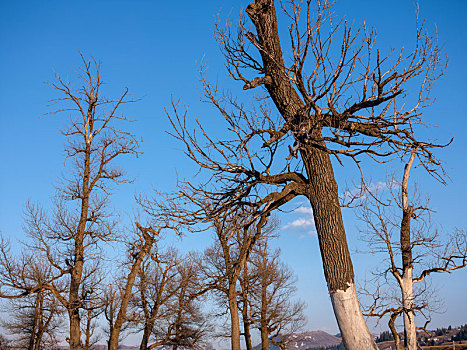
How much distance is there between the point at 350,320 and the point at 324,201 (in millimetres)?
1446

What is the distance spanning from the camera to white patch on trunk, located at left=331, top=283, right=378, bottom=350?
487 cm

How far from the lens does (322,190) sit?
538 centimetres

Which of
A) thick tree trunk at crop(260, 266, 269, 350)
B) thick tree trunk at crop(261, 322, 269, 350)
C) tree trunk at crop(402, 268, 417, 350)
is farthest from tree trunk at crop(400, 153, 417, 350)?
thick tree trunk at crop(261, 322, 269, 350)

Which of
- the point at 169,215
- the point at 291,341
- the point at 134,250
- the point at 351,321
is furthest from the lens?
the point at 291,341

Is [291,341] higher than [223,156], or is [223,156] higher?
[223,156]

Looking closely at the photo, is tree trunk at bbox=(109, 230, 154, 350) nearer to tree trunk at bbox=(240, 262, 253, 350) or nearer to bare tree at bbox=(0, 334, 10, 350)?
tree trunk at bbox=(240, 262, 253, 350)

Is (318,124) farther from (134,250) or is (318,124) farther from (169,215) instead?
(134,250)

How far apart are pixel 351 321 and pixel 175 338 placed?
18.9 metres

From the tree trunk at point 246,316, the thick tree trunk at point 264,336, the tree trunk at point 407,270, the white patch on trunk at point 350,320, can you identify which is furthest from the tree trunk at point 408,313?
the thick tree trunk at point 264,336

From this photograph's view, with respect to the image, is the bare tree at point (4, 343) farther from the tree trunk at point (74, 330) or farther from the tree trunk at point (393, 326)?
the tree trunk at point (393, 326)

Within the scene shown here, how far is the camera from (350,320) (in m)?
4.96

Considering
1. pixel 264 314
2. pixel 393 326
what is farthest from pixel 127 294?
pixel 264 314

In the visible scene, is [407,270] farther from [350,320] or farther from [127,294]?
[127,294]

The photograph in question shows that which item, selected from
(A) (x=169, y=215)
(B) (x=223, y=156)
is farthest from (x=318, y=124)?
(A) (x=169, y=215)
